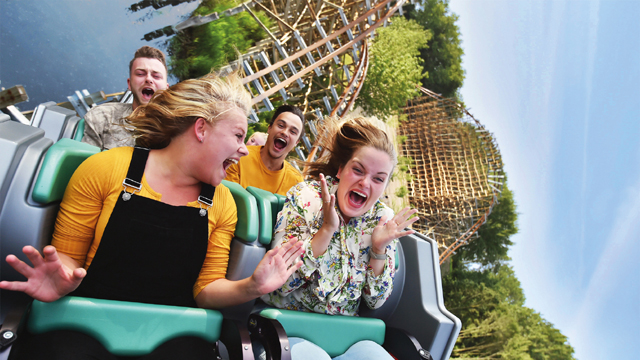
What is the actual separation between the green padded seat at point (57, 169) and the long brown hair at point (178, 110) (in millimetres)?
161

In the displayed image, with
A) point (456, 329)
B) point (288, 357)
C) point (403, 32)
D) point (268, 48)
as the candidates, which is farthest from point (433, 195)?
point (288, 357)

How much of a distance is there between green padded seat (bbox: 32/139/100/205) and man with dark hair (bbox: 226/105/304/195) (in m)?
1.11

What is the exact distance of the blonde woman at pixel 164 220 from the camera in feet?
3.19

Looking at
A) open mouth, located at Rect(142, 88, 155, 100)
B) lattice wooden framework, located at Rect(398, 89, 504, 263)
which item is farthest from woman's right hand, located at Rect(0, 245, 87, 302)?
lattice wooden framework, located at Rect(398, 89, 504, 263)

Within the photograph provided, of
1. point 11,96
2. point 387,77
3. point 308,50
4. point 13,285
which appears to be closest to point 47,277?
point 13,285

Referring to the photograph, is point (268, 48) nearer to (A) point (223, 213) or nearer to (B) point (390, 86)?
(B) point (390, 86)

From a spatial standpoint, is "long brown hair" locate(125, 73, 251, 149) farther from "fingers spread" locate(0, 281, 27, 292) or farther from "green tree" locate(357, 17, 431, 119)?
"green tree" locate(357, 17, 431, 119)

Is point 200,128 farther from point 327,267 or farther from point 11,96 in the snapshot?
point 11,96

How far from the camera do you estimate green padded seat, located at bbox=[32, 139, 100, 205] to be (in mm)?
960

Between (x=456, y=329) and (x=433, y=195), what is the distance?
908 centimetres

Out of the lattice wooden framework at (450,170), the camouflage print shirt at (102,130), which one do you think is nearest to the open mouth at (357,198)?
the camouflage print shirt at (102,130)

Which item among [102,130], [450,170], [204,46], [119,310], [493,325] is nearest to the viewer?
[119,310]

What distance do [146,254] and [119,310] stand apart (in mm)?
150

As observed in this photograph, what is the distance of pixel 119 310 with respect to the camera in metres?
0.97
